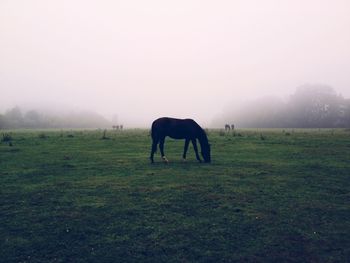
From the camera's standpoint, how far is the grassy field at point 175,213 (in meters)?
7.20

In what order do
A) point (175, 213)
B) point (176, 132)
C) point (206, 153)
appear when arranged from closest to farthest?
point (175, 213) → point (206, 153) → point (176, 132)

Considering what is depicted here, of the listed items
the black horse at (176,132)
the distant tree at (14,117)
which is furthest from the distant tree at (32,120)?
the black horse at (176,132)

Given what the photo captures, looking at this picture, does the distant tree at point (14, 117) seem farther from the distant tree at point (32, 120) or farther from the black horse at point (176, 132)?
the black horse at point (176, 132)

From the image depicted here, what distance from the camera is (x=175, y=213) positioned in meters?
9.33

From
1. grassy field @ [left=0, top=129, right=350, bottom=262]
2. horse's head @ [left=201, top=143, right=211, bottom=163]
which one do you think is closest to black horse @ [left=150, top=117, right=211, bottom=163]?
horse's head @ [left=201, top=143, right=211, bottom=163]

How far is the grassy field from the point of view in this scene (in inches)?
283

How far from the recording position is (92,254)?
708 cm

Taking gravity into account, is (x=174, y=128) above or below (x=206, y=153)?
above

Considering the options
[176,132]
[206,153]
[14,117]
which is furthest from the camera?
[14,117]

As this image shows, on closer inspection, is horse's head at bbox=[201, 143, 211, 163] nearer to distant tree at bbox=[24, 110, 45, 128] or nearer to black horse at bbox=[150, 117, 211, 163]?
black horse at bbox=[150, 117, 211, 163]

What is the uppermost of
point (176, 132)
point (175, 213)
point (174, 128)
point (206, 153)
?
point (174, 128)

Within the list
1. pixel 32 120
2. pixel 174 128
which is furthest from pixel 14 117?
pixel 174 128

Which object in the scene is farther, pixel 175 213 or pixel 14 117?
pixel 14 117

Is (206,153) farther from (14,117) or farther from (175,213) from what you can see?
(14,117)
